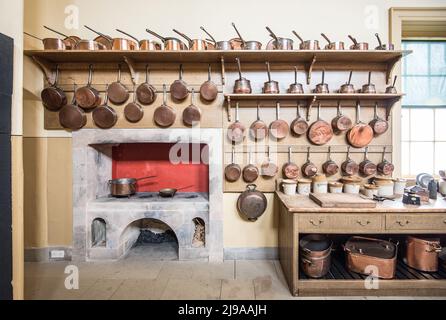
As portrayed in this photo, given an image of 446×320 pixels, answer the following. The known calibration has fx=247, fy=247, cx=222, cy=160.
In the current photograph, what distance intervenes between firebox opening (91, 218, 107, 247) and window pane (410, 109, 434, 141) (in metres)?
3.84

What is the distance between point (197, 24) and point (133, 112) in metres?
1.20

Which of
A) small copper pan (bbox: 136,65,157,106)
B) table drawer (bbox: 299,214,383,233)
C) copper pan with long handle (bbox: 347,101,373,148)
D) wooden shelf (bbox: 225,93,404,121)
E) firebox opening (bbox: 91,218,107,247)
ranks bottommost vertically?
firebox opening (bbox: 91,218,107,247)

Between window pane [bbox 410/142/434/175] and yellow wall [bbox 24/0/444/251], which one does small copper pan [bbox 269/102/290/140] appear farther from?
window pane [bbox 410/142/434/175]

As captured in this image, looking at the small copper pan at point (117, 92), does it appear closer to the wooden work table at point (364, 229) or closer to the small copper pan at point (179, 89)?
the small copper pan at point (179, 89)

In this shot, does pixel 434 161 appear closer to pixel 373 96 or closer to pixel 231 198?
pixel 373 96

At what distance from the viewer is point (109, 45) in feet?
8.68

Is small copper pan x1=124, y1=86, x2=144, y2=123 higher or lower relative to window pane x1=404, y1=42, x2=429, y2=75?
lower

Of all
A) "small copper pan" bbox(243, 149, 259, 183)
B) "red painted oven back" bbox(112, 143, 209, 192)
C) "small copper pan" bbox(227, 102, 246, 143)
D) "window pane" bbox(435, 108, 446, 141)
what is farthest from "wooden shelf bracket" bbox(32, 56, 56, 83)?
"window pane" bbox(435, 108, 446, 141)

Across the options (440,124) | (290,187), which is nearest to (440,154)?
(440,124)

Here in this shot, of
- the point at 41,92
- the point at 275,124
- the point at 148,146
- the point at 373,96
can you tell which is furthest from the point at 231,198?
the point at 41,92

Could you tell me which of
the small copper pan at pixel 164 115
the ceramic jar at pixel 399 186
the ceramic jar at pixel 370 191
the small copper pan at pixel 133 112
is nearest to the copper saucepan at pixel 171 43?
the small copper pan at pixel 164 115

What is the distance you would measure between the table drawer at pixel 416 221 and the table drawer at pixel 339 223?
110 mm

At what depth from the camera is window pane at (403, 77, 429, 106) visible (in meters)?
2.89

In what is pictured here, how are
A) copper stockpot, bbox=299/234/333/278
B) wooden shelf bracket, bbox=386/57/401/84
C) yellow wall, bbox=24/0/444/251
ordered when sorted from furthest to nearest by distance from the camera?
yellow wall, bbox=24/0/444/251
wooden shelf bracket, bbox=386/57/401/84
copper stockpot, bbox=299/234/333/278
